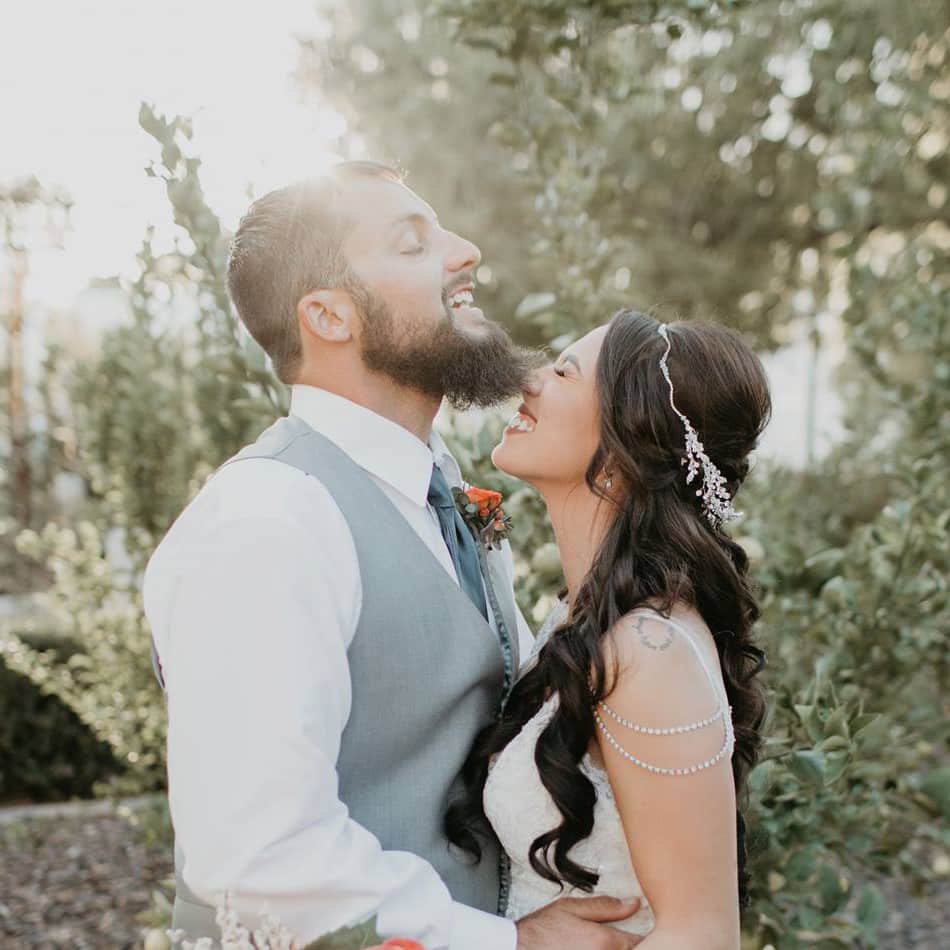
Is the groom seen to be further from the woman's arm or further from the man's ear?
the woman's arm

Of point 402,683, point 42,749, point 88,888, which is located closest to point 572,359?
point 402,683

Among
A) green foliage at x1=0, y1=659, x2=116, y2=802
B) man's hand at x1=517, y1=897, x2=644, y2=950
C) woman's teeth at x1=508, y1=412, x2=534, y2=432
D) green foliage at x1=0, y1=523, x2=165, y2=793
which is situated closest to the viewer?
man's hand at x1=517, y1=897, x2=644, y2=950

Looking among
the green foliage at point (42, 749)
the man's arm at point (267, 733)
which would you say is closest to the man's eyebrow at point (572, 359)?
the man's arm at point (267, 733)

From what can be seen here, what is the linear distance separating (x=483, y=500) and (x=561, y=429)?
23 centimetres

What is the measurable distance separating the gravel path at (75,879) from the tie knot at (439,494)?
2.74 meters

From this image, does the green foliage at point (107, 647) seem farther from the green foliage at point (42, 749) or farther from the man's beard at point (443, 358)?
the man's beard at point (443, 358)

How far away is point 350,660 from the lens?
1503mm

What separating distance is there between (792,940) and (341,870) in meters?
1.38

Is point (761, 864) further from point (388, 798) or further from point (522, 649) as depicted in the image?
point (388, 798)

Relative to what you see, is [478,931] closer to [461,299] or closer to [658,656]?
[658,656]

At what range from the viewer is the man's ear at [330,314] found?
1867 mm

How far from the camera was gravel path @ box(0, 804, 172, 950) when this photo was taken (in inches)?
151

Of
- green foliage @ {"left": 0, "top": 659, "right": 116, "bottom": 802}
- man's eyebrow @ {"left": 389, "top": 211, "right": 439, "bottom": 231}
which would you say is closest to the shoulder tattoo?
man's eyebrow @ {"left": 389, "top": 211, "right": 439, "bottom": 231}

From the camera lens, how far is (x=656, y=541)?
185cm
